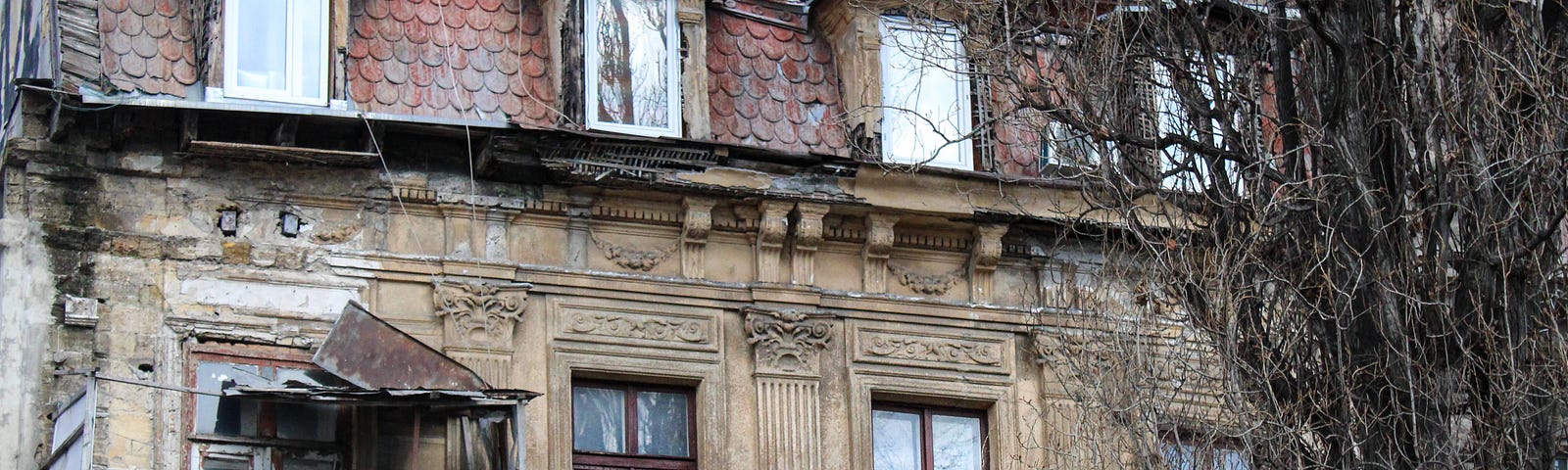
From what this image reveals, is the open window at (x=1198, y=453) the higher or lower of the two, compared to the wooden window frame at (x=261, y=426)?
lower

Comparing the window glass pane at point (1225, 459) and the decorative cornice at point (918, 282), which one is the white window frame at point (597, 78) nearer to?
the decorative cornice at point (918, 282)

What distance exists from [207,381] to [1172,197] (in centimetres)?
533

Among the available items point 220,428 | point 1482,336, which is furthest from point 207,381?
point 1482,336

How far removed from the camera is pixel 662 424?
63.8 ft

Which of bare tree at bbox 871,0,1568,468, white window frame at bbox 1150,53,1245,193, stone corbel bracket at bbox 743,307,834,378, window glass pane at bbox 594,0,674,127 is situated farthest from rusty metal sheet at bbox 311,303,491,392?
white window frame at bbox 1150,53,1245,193

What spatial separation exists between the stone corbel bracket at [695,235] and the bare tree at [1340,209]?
209cm

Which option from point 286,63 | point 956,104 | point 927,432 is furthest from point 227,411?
point 956,104

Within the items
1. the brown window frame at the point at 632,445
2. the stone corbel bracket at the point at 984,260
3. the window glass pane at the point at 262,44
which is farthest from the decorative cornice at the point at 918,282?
the window glass pane at the point at 262,44

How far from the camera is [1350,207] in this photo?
1739 centimetres

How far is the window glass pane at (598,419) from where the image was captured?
19.2m

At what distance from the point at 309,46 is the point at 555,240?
1.80 meters

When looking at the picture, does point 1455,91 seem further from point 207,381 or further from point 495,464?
point 207,381

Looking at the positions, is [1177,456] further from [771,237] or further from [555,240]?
[555,240]

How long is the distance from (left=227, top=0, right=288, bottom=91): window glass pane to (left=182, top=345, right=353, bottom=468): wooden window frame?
1.56m
